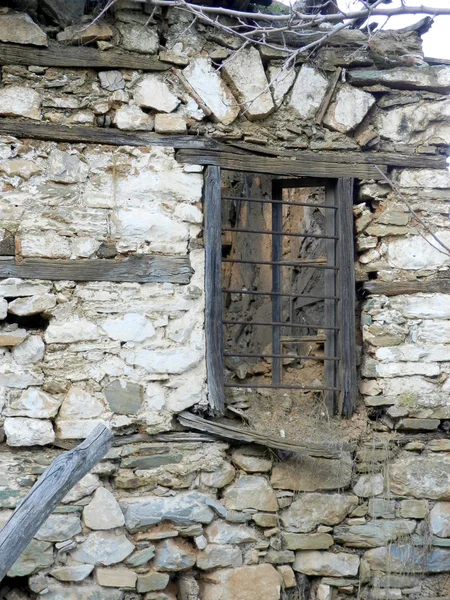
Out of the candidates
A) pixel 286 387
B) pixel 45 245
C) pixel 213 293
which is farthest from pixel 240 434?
pixel 45 245

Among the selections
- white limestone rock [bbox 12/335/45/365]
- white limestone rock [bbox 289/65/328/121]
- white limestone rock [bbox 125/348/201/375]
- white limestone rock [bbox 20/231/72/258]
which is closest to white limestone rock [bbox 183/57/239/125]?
white limestone rock [bbox 289/65/328/121]

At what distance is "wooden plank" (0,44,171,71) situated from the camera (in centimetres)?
475

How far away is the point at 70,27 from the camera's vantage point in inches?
192

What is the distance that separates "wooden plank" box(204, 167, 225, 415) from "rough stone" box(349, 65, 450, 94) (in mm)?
1116

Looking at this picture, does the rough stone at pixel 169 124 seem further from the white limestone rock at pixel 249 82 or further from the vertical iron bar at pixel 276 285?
the vertical iron bar at pixel 276 285

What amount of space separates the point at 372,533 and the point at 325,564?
33cm

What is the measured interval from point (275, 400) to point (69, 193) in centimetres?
172

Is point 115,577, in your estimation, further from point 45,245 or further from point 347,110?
point 347,110

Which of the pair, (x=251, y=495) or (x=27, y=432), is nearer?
(x=27, y=432)

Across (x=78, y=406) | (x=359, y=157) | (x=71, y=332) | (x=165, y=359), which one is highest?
(x=359, y=157)

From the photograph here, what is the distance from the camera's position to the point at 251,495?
16.0 feet

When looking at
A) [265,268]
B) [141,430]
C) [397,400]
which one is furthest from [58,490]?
[265,268]

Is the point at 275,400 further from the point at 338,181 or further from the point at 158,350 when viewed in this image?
the point at 338,181

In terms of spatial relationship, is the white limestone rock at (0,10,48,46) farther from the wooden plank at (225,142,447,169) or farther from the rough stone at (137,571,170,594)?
the rough stone at (137,571,170,594)
